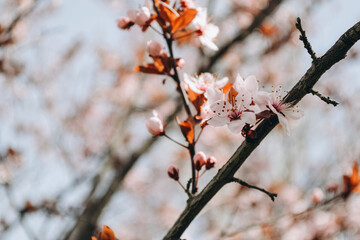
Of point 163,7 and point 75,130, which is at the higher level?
point 75,130

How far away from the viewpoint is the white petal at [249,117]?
85 cm

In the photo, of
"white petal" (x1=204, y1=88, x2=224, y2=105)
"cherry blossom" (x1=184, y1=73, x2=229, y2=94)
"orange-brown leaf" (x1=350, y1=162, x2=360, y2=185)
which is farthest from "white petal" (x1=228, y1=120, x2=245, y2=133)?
"orange-brown leaf" (x1=350, y1=162, x2=360, y2=185)

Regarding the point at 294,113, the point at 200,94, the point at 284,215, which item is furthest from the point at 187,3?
the point at 284,215

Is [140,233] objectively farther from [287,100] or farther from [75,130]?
[287,100]

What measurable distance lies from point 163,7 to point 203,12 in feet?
1.00

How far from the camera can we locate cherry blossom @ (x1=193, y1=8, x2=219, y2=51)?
4.15 feet

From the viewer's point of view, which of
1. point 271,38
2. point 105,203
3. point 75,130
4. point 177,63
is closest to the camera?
point 177,63

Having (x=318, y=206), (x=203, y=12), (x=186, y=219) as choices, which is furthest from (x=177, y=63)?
(x=318, y=206)

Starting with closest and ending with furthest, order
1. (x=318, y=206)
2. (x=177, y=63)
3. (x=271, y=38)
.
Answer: (x=177, y=63) → (x=318, y=206) → (x=271, y=38)

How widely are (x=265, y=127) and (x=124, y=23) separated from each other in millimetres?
767

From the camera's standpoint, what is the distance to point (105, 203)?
10.4 feet

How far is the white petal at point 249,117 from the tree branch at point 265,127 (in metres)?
0.04

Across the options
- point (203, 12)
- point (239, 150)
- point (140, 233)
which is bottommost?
point (239, 150)

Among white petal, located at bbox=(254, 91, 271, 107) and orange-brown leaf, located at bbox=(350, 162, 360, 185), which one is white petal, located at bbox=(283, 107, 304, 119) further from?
orange-brown leaf, located at bbox=(350, 162, 360, 185)
